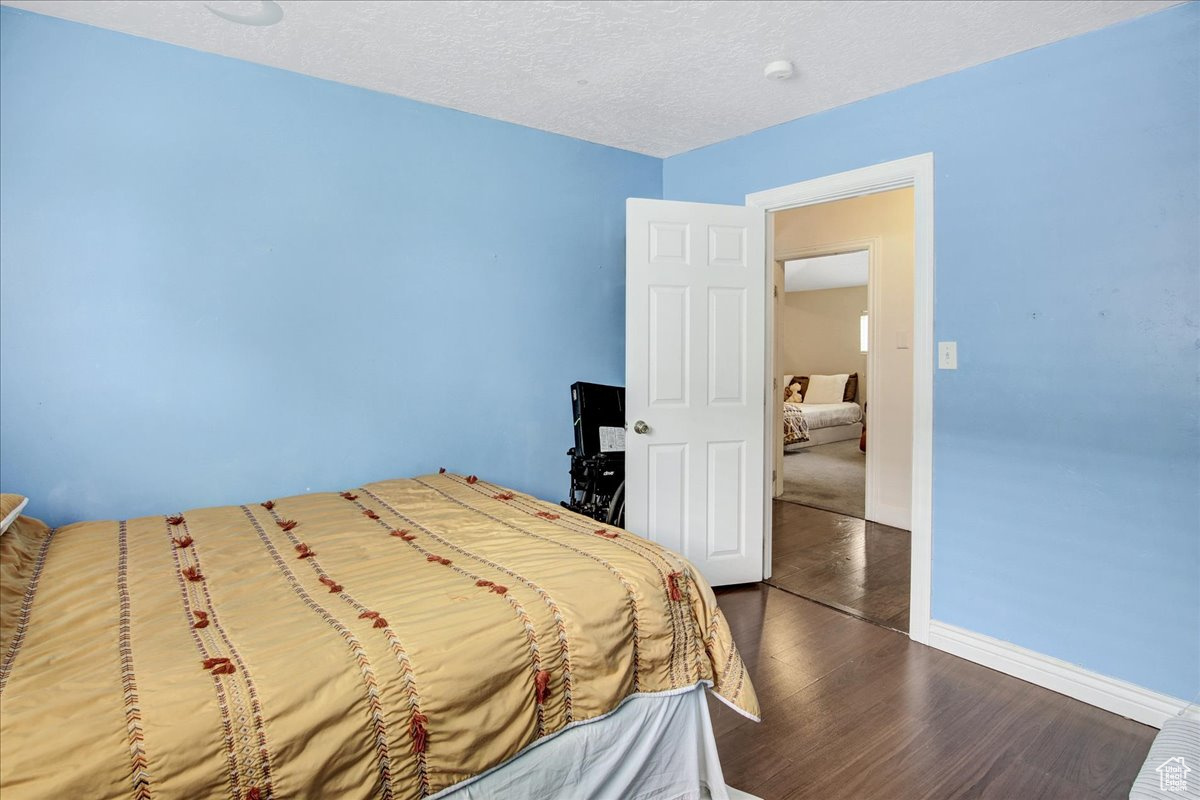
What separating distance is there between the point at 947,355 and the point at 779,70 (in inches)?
55.7

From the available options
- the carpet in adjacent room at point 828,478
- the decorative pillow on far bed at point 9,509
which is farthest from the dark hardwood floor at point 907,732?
the carpet in adjacent room at point 828,478

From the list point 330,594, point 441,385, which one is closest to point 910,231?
point 441,385

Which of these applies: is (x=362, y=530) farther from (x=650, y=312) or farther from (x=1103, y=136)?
(x=1103, y=136)

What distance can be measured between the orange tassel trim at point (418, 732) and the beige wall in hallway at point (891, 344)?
419cm

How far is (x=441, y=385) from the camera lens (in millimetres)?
3219

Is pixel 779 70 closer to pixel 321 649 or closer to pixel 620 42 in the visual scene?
pixel 620 42

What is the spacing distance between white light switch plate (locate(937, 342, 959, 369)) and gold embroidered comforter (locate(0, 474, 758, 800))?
1650 millimetres

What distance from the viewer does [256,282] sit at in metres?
2.69

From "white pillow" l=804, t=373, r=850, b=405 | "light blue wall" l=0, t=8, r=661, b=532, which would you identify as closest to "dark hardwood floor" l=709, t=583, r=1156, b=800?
"light blue wall" l=0, t=8, r=661, b=532

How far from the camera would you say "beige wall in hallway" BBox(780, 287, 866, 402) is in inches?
390

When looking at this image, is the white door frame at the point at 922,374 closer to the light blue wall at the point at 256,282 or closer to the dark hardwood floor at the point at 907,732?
the dark hardwood floor at the point at 907,732

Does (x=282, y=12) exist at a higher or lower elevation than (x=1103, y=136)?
higher

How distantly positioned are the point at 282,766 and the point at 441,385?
221 cm

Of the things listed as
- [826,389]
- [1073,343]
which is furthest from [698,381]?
[826,389]
